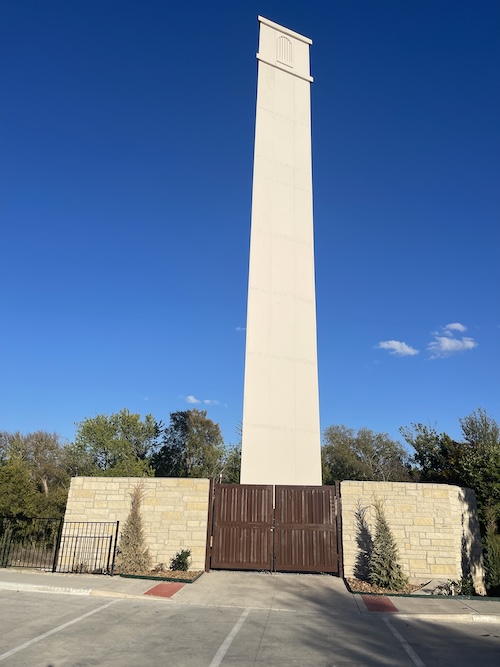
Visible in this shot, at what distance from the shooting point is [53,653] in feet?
21.7

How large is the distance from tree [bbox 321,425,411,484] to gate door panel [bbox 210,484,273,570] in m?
34.4

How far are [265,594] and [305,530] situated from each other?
8.70 feet

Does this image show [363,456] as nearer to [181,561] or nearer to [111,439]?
[111,439]

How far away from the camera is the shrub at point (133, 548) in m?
12.7

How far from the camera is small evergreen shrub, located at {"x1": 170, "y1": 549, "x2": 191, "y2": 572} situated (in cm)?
1270

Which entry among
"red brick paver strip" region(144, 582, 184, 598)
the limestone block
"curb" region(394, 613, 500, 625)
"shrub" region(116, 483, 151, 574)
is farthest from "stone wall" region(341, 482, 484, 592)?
"shrub" region(116, 483, 151, 574)

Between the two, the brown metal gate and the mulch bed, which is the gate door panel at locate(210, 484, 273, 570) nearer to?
the brown metal gate

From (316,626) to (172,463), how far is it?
38610mm

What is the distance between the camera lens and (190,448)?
46375 mm

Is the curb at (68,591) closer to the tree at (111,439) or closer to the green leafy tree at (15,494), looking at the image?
the green leafy tree at (15,494)

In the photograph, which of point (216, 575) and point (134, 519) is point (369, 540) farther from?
point (134, 519)

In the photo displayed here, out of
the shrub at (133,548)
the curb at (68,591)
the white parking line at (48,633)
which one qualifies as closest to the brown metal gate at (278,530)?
the shrub at (133,548)

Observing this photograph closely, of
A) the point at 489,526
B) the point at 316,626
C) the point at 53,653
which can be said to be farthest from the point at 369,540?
the point at 53,653

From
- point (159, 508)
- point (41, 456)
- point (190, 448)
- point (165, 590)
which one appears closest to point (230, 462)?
point (190, 448)
